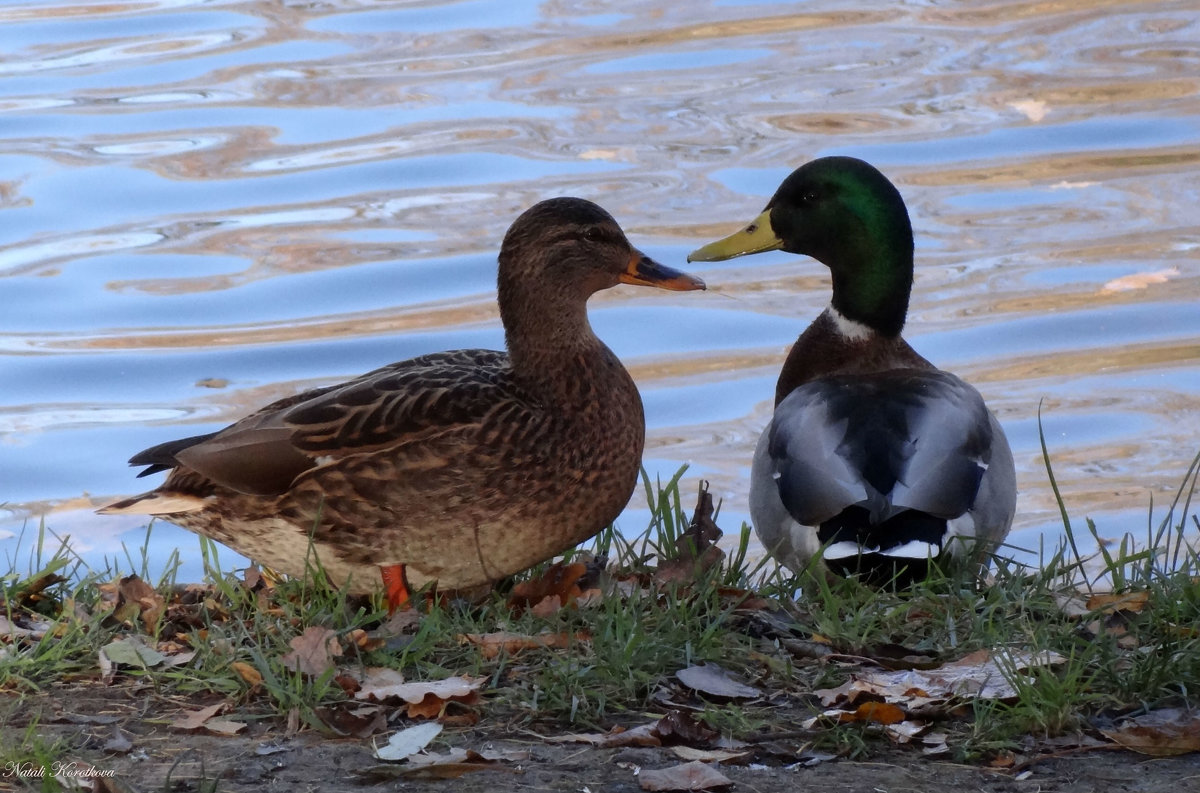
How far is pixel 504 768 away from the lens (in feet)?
11.1

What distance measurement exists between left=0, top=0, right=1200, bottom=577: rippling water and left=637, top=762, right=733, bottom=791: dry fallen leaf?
4.06 metres

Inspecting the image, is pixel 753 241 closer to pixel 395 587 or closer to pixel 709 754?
pixel 395 587

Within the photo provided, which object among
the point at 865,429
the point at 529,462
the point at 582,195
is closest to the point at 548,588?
the point at 529,462

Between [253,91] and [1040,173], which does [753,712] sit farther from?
[253,91]

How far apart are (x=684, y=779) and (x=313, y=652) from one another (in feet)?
3.19

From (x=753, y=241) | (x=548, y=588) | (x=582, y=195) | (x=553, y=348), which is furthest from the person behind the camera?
(x=582, y=195)

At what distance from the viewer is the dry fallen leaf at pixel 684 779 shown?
3266 millimetres

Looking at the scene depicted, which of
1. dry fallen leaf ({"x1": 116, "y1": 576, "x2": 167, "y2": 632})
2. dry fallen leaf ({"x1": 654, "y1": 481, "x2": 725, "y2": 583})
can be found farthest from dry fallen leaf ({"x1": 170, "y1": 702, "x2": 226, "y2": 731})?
dry fallen leaf ({"x1": 654, "y1": 481, "x2": 725, "y2": 583})

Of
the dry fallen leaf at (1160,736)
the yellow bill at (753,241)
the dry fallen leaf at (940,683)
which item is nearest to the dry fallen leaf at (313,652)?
the dry fallen leaf at (940,683)

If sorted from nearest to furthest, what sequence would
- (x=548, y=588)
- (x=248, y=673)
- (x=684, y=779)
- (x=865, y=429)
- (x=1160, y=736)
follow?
(x=684, y=779)
(x=1160, y=736)
(x=248, y=673)
(x=548, y=588)
(x=865, y=429)

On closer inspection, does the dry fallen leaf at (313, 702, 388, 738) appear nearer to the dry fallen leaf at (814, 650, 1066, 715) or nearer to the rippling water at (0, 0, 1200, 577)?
the dry fallen leaf at (814, 650, 1066, 715)

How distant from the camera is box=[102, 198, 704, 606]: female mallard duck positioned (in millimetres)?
4387

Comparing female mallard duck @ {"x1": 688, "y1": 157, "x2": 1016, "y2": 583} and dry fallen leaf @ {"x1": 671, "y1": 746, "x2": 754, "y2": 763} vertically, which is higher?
female mallard duck @ {"x1": 688, "y1": 157, "x2": 1016, "y2": 583}

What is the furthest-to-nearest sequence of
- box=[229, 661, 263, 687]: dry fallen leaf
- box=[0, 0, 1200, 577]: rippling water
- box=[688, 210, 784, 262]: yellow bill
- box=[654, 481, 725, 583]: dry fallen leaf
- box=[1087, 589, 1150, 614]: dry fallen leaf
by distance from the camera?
box=[0, 0, 1200, 577]: rippling water → box=[688, 210, 784, 262]: yellow bill → box=[654, 481, 725, 583]: dry fallen leaf → box=[1087, 589, 1150, 614]: dry fallen leaf → box=[229, 661, 263, 687]: dry fallen leaf
